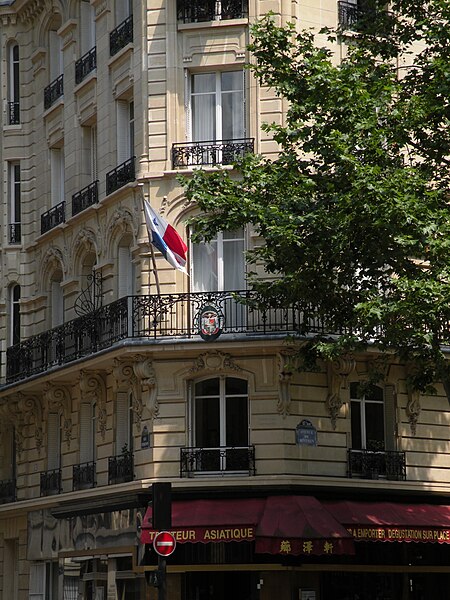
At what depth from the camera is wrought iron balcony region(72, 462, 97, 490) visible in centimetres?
3509

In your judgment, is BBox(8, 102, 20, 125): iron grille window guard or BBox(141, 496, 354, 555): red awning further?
BBox(8, 102, 20, 125): iron grille window guard

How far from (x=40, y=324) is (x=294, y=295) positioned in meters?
13.0

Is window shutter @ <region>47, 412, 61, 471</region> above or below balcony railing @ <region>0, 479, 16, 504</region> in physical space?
above

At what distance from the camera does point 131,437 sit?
111ft

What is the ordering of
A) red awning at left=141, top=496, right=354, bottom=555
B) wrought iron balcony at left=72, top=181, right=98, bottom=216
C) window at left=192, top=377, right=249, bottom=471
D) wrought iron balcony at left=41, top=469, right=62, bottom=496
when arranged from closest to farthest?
red awning at left=141, top=496, right=354, bottom=555 → window at left=192, top=377, right=249, bottom=471 → wrought iron balcony at left=72, top=181, right=98, bottom=216 → wrought iron balcony at left=41, top=469, right=62, bottom=496

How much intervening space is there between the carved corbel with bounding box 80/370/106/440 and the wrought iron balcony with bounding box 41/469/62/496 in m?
2.89

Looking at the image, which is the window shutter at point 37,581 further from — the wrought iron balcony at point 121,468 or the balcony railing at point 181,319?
the balcony railing at point 181,319

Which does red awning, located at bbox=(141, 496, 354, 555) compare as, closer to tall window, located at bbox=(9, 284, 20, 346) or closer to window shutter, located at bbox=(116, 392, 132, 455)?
window shutter, located at bbox=(116, 392, 132, 455)

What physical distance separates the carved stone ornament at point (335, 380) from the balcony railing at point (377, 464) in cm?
96

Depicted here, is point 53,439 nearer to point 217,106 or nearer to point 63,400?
point 63,400

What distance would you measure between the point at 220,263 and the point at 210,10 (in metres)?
5.76

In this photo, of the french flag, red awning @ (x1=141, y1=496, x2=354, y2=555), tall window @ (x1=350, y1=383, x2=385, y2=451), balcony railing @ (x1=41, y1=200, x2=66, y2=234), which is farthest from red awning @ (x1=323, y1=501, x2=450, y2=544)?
balcony railing @ (x1=41, y1=200, x2=66, y2=234)

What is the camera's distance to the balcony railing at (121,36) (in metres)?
34.5

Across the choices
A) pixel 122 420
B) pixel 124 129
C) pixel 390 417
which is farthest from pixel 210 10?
pixel 390 417
